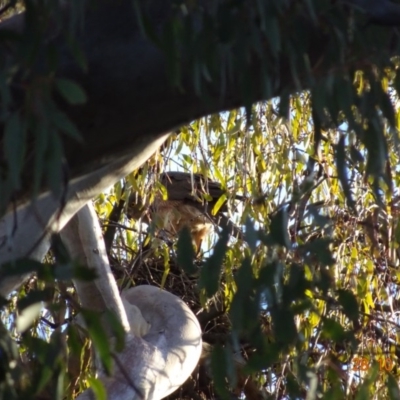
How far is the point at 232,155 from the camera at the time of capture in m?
2.91

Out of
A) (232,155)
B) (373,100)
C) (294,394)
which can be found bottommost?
(232,155)

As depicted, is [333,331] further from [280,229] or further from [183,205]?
[183,205]

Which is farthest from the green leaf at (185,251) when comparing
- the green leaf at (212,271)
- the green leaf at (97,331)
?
the green leaf at (97,331)

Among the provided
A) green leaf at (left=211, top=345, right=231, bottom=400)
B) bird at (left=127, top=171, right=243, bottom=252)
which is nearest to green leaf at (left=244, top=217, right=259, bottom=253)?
green leaf at (left=211, top=345, right=231, bottom=400)

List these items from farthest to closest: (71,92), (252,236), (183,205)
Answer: (183,205)
(252,236)
(71,92)

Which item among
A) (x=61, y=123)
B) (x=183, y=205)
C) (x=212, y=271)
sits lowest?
(x=183, y=205)

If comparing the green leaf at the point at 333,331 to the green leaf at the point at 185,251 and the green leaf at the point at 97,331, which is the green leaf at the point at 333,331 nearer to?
the green leaf at the point at 185,251

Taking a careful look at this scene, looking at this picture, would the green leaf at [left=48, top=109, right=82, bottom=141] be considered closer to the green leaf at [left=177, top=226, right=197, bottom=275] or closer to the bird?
the green leaf at [left=177, top=226, right=197, bottom=275]

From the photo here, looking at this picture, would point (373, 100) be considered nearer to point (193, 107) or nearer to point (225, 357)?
point (193, 107)

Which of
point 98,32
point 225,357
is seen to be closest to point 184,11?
point 98,32

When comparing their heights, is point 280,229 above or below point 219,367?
above

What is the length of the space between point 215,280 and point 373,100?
1.00 feet

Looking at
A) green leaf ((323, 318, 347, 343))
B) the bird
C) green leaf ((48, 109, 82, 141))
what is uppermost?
green leaf ((48, 109, 82, 141))

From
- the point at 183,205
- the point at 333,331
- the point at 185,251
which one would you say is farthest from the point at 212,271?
the point at 183,205
